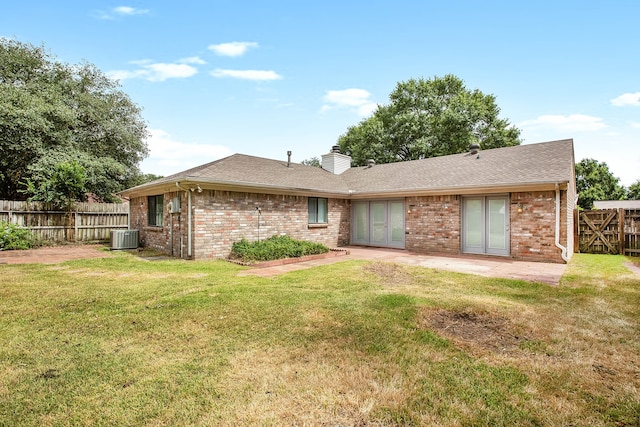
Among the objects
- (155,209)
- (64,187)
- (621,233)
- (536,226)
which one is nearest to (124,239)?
(155,209)

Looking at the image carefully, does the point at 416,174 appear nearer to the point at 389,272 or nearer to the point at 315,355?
the point at 389,272

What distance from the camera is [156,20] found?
32.4 ft

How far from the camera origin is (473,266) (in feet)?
28.5

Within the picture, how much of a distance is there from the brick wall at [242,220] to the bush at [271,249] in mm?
420

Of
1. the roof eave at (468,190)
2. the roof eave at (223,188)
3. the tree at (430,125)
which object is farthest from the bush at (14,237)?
the tree at (430,125)

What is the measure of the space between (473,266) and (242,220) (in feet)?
22.6

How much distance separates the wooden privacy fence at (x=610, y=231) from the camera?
11211 mm

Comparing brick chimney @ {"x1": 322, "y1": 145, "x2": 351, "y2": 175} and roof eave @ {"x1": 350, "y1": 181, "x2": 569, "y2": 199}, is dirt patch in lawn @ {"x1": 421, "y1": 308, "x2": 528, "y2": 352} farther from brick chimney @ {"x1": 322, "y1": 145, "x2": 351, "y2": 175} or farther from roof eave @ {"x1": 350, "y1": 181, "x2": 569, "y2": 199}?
brick chimney @ {"x1": 322, "y1": 145, "x2": 351, "y2": 175}

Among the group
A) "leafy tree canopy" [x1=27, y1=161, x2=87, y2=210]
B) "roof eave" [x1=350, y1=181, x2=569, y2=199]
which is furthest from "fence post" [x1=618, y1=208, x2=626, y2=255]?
"leafy tree canopy" [x1=27, y1=161, x2=87, y2=210]

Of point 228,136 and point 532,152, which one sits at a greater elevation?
point 228,136

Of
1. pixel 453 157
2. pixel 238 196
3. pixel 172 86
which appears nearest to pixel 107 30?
pixel 172 86

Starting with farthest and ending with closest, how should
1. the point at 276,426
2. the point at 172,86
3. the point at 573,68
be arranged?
1. the point at 172,86
2. the point at 573,68
3. the point at 276,426

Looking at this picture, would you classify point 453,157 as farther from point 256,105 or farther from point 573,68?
point 256,105

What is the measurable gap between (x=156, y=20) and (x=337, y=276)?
9413mm
